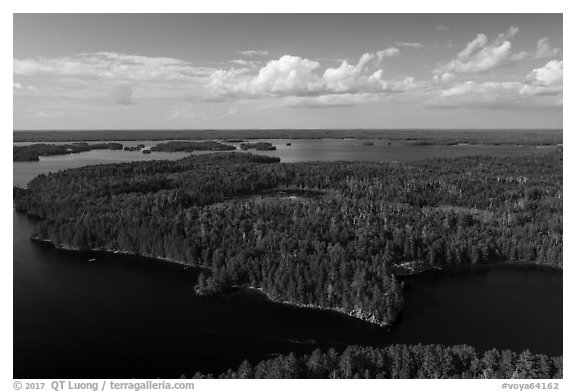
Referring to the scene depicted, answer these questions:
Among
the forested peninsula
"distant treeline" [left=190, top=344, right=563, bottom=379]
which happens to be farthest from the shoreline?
"distant treeline" [left=190, top=344, right=563, bottom=379]

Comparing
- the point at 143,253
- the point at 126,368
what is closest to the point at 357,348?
the point at 126,368

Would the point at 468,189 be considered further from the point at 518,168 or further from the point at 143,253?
the point at 143,253

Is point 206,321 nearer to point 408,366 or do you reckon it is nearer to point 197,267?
point 197,267

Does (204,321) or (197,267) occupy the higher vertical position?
(197,267)

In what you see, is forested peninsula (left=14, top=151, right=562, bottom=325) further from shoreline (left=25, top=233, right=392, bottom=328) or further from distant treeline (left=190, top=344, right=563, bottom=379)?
distant treeline (left=190, top=344, right=563, bottom=379)

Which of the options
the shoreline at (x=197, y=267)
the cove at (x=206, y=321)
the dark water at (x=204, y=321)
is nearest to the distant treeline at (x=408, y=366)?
the cove at (x=206, y=321)

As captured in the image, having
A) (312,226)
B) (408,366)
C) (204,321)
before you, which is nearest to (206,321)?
(204,321)
